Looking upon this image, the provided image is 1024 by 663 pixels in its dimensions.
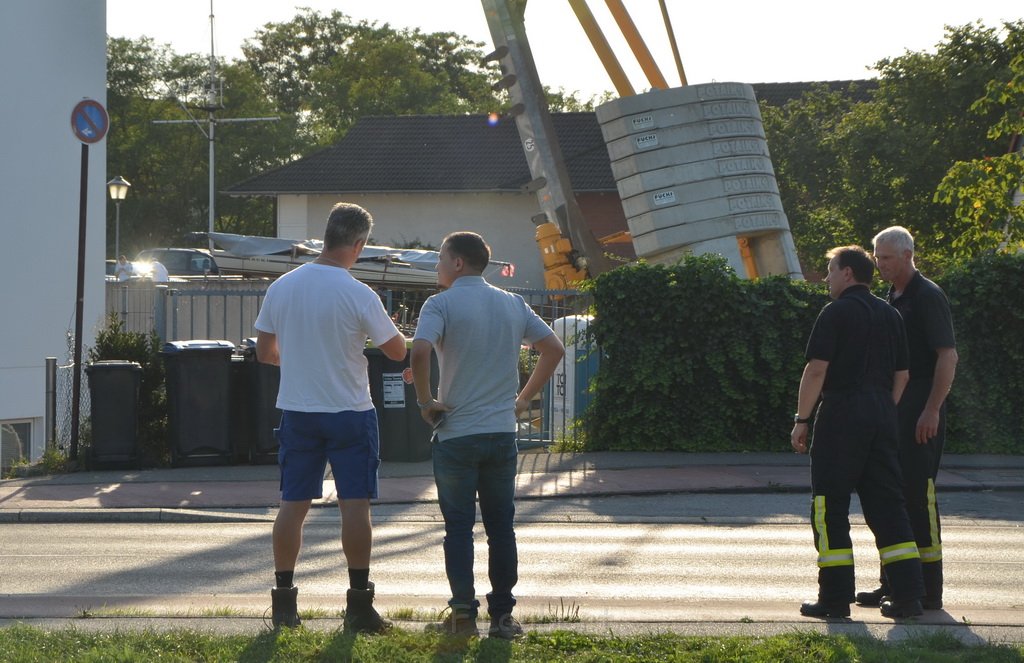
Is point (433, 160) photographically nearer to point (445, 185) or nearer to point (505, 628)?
point (445, 185)

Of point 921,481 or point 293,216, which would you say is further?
point 293,216

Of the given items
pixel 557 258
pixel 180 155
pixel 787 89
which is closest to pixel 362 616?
pixel 557 258

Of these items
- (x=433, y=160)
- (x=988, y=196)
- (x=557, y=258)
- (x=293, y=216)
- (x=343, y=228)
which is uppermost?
(x=433, y=160)

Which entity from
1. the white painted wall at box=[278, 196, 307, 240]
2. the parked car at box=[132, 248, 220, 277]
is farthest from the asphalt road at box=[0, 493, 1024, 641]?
the white painted wall at box=[278, 196, 307, 240]

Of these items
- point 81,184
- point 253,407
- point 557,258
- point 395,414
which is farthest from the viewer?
point 557,258

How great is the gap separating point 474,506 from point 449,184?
4101cm

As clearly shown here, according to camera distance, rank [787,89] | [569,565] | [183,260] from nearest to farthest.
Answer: [569,565], [183,260], [787,89]

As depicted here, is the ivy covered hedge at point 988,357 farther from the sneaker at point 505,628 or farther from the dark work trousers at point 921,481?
the sneaker at point 505,628

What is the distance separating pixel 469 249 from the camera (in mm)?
5699

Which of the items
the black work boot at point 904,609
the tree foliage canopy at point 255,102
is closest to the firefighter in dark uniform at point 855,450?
the black work boot at point 904,609

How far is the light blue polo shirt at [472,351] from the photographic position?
18.4 ft

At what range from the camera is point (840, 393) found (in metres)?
6.21

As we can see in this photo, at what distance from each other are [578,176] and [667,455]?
3167 centimetres

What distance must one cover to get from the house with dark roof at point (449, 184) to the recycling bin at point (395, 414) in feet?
102
